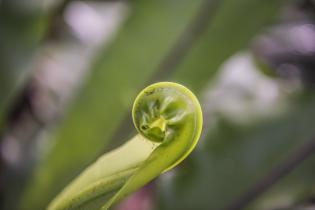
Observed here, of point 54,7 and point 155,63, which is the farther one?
point 54,7

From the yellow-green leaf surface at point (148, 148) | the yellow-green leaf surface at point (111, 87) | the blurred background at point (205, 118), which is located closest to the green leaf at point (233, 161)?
the blurred background at point (205, 118)

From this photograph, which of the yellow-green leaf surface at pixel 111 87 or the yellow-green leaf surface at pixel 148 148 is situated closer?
the yellow-green leaf surface at pixel 148 148

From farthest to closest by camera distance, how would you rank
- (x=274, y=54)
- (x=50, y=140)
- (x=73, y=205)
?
(x=274, y=54) → (x=50, y=140) → (x=73, y=205)

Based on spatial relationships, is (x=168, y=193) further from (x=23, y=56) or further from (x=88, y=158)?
(x=23, y=56)

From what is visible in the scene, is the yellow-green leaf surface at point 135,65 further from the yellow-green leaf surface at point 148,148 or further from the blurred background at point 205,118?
the yellow-green leaf surface at point 148,148

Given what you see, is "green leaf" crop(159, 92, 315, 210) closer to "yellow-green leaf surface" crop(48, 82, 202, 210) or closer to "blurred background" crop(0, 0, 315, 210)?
"blurred background" crop(0, 0, 315, 210)

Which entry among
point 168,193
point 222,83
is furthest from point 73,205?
point 222,83

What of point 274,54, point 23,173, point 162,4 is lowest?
point 23,173

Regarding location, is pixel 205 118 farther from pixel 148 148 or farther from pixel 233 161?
pixel 148 148
